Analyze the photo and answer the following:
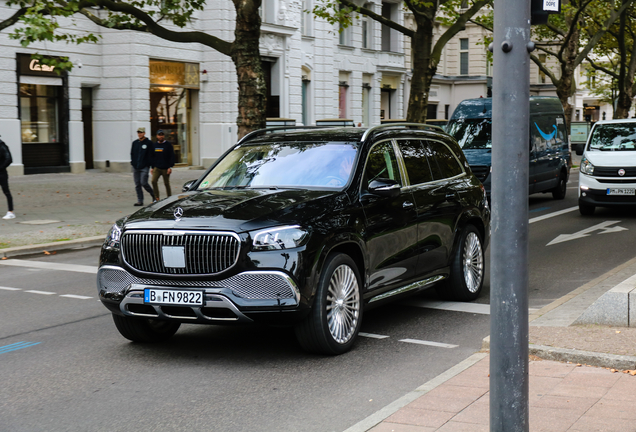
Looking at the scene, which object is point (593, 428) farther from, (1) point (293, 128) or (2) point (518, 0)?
(1) point (293, 128)

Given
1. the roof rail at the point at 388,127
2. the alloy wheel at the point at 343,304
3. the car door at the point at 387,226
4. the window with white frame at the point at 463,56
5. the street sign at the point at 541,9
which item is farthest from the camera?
the window with white frame at the point at 463,56

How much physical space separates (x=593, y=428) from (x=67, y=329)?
4775 mm

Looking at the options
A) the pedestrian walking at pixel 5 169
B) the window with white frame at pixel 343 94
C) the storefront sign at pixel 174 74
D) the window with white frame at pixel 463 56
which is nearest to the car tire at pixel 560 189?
the pedestrian walking at pixel 5 169

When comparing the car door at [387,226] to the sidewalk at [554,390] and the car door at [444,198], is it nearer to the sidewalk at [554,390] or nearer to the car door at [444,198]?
the car door at [444,198]

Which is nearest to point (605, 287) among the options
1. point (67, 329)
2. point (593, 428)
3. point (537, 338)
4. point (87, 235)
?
point (537, 338)

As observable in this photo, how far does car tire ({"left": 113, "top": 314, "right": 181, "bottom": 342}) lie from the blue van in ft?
39.7

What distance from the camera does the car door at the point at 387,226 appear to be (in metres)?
6.91

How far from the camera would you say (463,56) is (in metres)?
59.6

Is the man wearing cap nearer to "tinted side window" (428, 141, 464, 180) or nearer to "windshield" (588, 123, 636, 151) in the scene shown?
"windshield" (588, 123, 636, 151)

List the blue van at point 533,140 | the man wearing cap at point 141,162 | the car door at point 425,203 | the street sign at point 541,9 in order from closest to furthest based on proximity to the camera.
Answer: the street sign at point 541,9, the car door at point 425,203, the blue van at point 533,140, the man wearing cap at point 141,162

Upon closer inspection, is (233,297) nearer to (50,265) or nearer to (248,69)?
(50,265)

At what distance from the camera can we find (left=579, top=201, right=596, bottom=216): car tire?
17109mm

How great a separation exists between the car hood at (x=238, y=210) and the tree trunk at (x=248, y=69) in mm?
10477

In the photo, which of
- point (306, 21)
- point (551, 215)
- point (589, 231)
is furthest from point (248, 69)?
point (306, 21)
